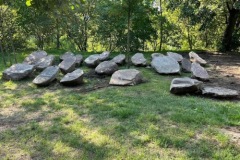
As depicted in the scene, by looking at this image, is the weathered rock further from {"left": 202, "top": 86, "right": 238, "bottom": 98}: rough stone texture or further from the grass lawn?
{"left": 202, "top": 86, "right": 238, "bottom": 98}: rough stone texture

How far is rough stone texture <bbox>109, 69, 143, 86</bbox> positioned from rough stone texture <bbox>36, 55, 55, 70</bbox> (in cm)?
263

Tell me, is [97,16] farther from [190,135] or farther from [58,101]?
[190,135]

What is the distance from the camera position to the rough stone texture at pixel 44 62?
8094mm

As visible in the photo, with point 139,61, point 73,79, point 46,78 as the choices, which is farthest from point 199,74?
point 46,78

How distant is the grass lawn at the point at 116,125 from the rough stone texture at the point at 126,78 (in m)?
0.32

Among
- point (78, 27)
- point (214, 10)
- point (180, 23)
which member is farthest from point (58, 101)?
point (180, 23)

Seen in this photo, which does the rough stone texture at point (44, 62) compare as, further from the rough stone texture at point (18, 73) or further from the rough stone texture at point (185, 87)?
the rough stone texture at point (185, 87)

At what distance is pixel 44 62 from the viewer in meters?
8.40

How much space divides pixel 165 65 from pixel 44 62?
11.4 ft

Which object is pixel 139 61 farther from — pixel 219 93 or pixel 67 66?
pixel 219 93

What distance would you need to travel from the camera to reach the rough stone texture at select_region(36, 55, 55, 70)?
8094 millimetres

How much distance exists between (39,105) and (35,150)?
5.82 ft

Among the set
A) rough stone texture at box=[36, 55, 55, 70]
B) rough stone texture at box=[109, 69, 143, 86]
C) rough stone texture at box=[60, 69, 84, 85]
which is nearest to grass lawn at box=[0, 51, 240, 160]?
rough stone texture at box=[109, 69, 143, 86]

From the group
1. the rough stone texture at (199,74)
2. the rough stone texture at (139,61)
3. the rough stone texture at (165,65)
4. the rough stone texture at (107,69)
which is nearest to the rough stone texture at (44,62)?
the rough stone texture at (107,69)
